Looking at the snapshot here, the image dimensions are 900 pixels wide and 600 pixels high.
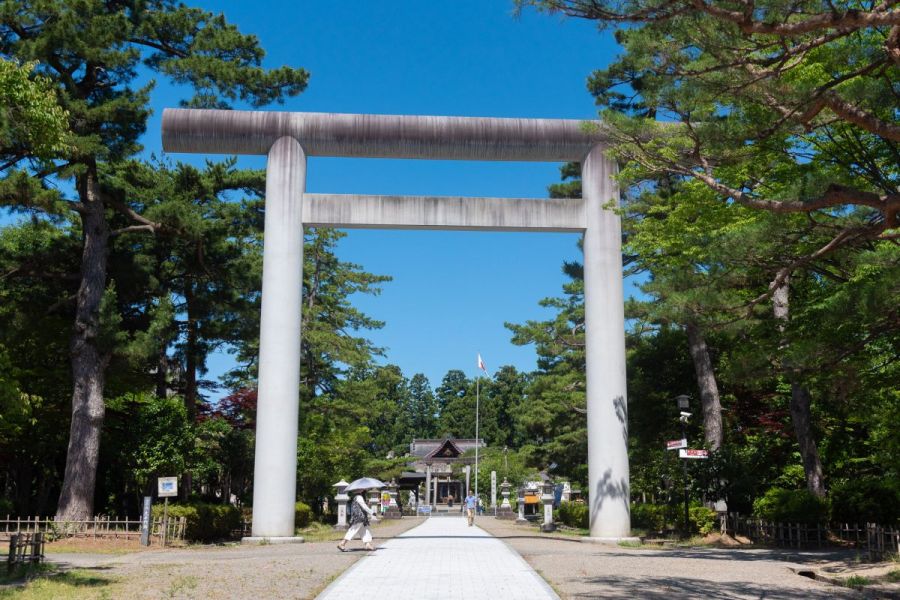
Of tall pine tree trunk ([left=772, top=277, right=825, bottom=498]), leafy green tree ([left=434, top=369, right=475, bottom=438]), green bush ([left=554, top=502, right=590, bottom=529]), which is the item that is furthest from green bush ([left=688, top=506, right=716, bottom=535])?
leafy green tree ([left=434, top=369, right=475, bottom=438])

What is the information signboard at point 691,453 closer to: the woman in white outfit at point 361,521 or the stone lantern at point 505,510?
the woman in white outfit at point 361,521

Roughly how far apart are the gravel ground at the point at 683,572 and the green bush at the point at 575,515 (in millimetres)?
12147

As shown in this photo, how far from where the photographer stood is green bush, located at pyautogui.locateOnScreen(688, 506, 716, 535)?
20.5 metres

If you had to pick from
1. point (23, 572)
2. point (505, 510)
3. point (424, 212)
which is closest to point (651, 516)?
point (424, 212)

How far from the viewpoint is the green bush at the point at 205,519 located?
20.7 metres

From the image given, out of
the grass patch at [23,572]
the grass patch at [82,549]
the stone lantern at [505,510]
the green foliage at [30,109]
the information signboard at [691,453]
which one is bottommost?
the stone lantern at [505,510]

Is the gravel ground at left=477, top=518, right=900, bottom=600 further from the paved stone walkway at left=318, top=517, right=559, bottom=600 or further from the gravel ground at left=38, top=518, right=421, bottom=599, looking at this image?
the gravel ground at left=38, top=518, right=421, bottom=599

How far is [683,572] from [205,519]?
14031 mm

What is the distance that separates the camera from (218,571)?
12.3 meters

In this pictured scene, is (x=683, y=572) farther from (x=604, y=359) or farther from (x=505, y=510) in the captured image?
(x=505, y=510)

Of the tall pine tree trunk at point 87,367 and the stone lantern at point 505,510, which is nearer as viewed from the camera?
the tall pine tree trunk at point 87,367

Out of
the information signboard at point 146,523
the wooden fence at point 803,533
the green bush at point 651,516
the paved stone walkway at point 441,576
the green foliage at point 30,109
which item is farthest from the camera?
the green bush at point 651,516

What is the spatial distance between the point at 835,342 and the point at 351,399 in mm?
25811

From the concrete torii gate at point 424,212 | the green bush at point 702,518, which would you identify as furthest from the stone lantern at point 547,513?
the concrete torii gate at point 424,212
